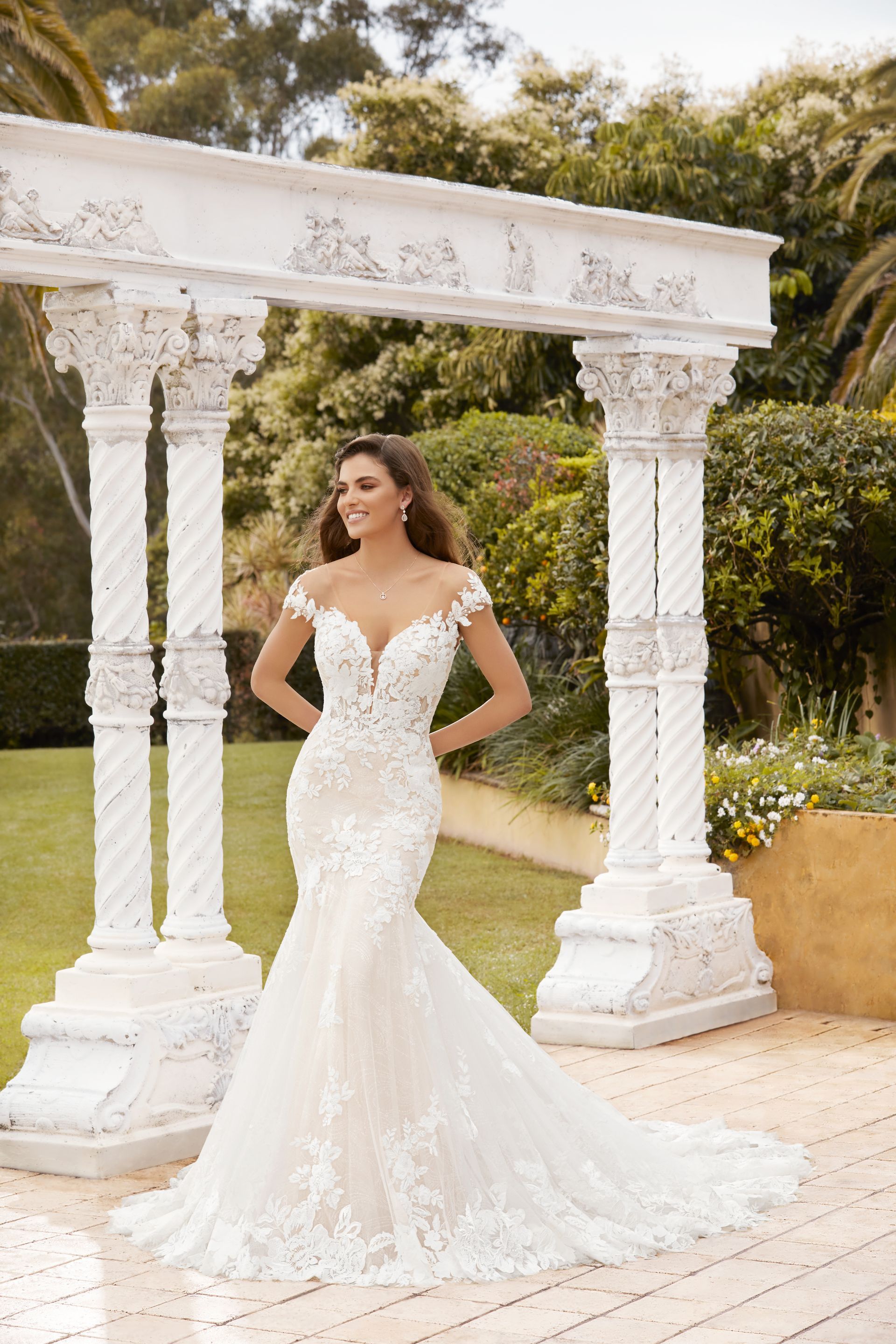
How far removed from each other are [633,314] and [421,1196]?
12.9 feet

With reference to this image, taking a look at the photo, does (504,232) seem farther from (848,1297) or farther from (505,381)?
(505,381)

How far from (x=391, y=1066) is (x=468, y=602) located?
1.23 meters

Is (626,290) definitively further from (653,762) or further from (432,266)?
(653,762)

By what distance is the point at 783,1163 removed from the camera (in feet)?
16.7

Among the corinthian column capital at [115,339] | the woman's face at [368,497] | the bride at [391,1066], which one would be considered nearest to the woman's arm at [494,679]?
the bride at [391,1066]

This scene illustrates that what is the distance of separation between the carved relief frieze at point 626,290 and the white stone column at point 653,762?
153 mm

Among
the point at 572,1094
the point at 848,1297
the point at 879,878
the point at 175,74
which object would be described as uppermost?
the point at 175,74

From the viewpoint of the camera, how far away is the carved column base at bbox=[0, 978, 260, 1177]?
5.16 meters

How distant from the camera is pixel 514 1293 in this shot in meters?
4.11

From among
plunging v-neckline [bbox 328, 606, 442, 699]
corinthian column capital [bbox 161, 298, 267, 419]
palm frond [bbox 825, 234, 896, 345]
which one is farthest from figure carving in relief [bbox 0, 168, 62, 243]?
palm frond [bbox 825, 234, 896, 345]

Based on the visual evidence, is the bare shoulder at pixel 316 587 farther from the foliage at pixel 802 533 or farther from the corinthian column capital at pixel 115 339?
the foliage at pixel 802 533

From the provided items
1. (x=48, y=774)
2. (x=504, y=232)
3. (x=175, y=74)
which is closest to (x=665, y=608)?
(x=504, y=232)

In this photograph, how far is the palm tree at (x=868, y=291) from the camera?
14.9 m

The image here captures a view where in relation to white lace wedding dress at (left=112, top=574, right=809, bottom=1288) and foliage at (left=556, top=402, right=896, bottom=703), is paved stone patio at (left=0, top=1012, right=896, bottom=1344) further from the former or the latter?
foliage at (left=556, top=402, right=896, bottom=703)
